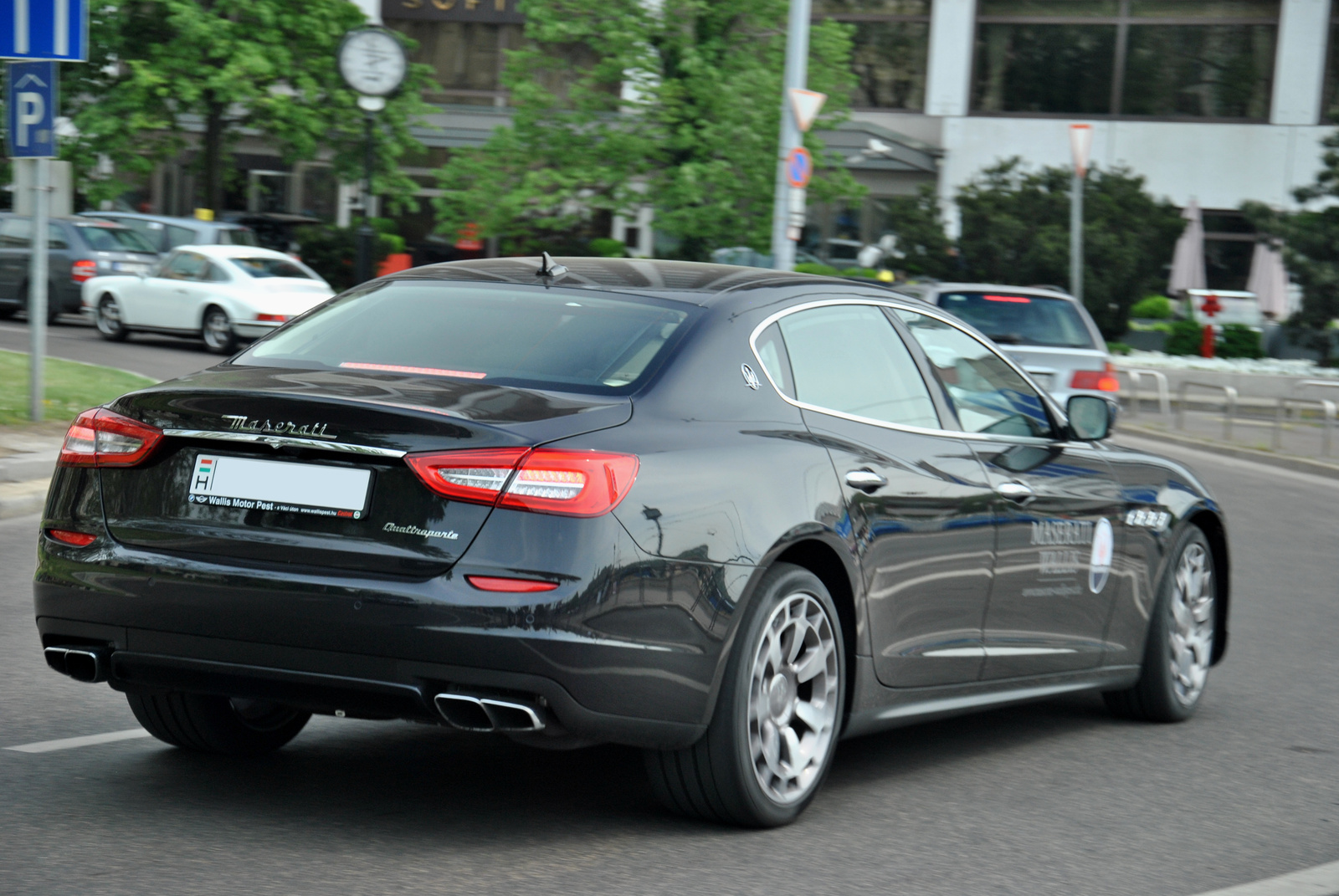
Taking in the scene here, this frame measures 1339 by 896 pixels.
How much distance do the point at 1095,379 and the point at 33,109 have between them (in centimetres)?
916

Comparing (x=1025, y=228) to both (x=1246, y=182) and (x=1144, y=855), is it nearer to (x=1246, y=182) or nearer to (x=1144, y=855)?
(x=1246, y=182)

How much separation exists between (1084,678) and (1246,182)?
3842 centimetres

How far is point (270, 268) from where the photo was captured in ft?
79.4

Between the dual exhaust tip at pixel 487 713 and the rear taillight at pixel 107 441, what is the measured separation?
100 centimetres

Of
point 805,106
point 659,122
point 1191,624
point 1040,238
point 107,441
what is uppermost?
point 659,122

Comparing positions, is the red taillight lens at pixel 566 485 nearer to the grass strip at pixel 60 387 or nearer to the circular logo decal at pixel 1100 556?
the circular logo decal at pixel 1100 556

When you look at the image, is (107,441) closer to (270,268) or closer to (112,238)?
(270,268)

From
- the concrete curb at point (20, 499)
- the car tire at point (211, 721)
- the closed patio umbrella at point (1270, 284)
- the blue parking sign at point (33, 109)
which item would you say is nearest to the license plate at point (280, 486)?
the car tire at point (211, 721)

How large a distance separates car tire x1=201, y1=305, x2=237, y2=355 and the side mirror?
18409 mm

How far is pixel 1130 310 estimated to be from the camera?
34.2 metres

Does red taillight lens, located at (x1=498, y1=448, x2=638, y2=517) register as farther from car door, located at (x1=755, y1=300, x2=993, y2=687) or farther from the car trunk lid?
car door, located at (x1=755, y1=300, x2=993, y2=687)

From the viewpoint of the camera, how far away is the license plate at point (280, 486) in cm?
422

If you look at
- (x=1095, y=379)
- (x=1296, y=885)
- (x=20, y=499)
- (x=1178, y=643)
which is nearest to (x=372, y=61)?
(x=1095, y=379)

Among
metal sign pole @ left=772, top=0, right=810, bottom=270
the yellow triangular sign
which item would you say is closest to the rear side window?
the yellow triangular sign
